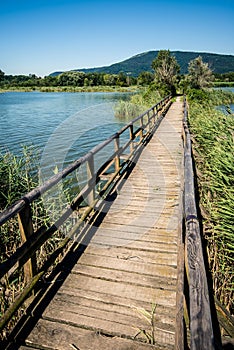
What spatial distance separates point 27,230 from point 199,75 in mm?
35952

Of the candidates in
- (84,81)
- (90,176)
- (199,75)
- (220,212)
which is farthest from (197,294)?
(84,81)

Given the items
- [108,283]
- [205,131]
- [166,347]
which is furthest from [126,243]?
[205,131]

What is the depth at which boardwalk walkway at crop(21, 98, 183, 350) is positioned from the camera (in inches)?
85.5

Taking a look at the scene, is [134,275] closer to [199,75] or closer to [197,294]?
[197,294]

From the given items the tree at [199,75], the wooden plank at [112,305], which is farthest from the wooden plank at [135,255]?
the tree at [199,75]

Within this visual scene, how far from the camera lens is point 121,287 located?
273 cm

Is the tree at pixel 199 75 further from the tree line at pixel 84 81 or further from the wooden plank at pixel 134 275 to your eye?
the tree line at pixel 84 81

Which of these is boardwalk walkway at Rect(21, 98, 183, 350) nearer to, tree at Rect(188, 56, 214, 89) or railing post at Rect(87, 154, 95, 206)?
railing post at Rect(87, 154, 95, 206)

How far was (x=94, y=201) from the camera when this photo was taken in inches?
165

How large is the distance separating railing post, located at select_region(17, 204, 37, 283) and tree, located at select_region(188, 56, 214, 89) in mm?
34714

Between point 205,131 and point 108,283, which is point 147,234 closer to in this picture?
point 108,283

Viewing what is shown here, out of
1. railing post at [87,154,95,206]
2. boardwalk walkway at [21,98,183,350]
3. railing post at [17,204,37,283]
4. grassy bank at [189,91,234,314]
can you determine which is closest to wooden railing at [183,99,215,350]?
boardwalk walkway at [21,98,183,350]

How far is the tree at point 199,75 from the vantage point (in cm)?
3344

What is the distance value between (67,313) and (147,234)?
165 cm
